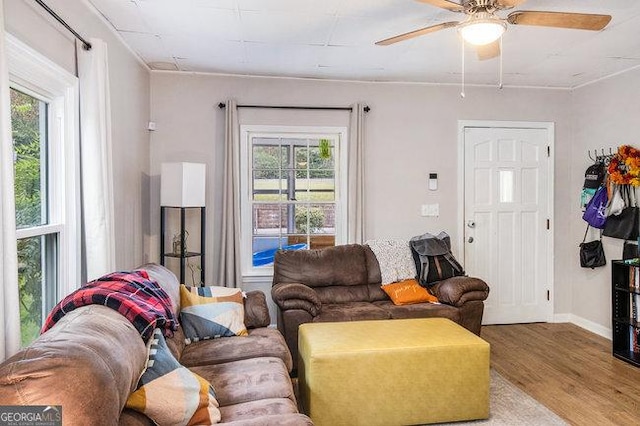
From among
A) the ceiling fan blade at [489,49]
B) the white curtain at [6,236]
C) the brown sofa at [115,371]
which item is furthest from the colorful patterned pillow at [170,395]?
the ceiling fan blade at [489,49]

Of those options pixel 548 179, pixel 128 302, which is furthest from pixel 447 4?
Answer: pixel 548 179

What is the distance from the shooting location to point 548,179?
4984 millimetres

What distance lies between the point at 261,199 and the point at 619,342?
140 inches

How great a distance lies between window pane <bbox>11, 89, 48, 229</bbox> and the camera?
2.24m

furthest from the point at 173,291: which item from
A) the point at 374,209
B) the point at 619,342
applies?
the point at 619,342

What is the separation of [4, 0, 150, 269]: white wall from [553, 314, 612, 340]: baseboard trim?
4.48 metres

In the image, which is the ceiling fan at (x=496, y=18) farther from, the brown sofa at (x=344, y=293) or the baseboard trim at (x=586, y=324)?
the baseboard trim at (x=586, y=324)

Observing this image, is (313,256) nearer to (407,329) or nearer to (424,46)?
(407,329)

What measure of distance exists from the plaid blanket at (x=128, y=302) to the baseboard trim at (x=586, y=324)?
423 cm

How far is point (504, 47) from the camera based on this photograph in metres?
3.70

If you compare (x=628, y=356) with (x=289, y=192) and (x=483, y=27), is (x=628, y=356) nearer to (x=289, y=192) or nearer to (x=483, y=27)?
(x=483, y=27)

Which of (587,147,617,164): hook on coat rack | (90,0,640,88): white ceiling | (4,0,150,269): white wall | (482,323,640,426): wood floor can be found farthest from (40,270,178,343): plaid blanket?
(587,147,617,164): hook on coat rack

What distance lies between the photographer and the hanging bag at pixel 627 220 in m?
4.12

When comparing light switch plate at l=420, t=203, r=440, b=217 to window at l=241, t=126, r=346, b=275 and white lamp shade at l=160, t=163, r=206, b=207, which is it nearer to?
window at l=241, t=126, r=346, b=275
